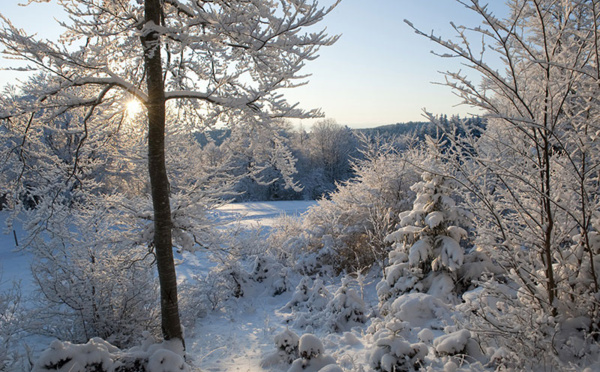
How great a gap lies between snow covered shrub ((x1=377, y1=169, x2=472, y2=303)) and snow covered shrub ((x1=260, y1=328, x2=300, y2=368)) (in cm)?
254

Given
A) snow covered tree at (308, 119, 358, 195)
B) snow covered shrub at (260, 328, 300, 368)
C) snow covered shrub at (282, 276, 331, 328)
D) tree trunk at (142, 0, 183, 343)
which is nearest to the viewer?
tree trunk at (142, 0, 183, 343)

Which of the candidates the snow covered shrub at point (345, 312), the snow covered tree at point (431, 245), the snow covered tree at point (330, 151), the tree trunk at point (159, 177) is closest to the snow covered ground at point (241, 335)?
the snow covered shrub at point (345, 312)

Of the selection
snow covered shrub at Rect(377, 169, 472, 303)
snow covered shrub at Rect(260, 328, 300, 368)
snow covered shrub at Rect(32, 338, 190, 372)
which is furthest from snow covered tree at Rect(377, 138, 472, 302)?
snow covered shrub at Rect(32, 338, 190, 372)

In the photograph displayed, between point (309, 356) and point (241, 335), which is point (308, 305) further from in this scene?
point (309, 356)

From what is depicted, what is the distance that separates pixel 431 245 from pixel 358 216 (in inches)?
201

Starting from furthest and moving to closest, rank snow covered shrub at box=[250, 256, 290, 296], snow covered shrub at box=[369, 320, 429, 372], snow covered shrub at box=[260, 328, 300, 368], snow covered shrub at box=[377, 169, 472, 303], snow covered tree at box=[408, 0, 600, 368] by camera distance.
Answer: snow covered shrub at box=[250, 256, 290, 296] → snow covered shrub at box=[377, 169, 472, 303] → snow covered shrub at box=[260, 328, 300, 368] → snow covered shrub at box=[369, 320, 429, 372] → snow covered tree at box=[408, 0, 600, 368]

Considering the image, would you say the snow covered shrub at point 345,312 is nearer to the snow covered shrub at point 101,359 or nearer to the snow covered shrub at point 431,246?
the snow covered shrub at point 431,246

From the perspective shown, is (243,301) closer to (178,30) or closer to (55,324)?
(55,324)

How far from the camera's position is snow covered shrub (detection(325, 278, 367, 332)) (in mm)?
6320

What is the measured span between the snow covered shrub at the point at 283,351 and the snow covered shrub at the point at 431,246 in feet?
8.35

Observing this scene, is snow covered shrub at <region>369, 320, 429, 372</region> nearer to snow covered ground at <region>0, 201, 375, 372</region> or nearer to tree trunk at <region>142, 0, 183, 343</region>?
snow covered ground at <region>0, 201, 375, 372</region>

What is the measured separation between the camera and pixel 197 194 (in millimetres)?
5191

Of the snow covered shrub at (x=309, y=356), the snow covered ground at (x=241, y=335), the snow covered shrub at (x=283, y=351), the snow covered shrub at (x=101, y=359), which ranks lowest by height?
the snow covered ground at (x=241, y=335)

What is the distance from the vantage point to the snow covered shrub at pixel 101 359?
3248 mm
